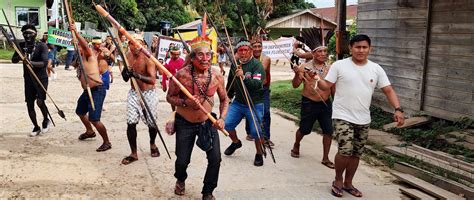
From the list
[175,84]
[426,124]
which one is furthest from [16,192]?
[426,124]

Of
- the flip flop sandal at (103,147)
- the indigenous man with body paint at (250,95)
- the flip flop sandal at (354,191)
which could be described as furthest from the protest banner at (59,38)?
the flip flop sandal at (354,191)

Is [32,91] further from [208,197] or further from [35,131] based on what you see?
[208,197]

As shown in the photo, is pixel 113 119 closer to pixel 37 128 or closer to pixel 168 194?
pixel 37 128

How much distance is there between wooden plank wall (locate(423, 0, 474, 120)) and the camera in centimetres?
716

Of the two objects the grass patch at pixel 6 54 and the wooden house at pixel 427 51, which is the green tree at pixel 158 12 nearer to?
the grass patch at pixel 6 54

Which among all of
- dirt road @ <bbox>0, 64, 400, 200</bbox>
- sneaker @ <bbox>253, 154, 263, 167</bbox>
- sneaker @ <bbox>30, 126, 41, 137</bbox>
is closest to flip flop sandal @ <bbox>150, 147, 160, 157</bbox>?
dirt road @ <bbox>0, 64, 400, 200</bbox>

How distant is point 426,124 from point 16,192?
21.7 feet

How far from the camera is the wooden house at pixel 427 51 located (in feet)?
23.8

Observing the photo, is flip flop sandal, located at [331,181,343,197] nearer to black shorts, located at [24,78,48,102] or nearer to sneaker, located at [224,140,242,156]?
sneaker, located at [224,140,242,156]

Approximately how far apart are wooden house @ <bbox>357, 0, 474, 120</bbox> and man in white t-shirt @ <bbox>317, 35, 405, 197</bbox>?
3.60 meters

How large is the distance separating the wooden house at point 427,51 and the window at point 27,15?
87.0 feet

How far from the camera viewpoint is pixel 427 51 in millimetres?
8062

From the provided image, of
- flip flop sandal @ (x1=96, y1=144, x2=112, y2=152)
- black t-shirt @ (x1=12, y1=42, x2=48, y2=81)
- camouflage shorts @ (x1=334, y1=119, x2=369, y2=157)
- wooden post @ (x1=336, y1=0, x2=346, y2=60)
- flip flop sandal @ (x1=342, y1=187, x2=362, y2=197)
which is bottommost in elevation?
flip flop sandal @ (x1=342, y1=187, x2=362, y2=197)

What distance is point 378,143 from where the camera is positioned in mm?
6988
